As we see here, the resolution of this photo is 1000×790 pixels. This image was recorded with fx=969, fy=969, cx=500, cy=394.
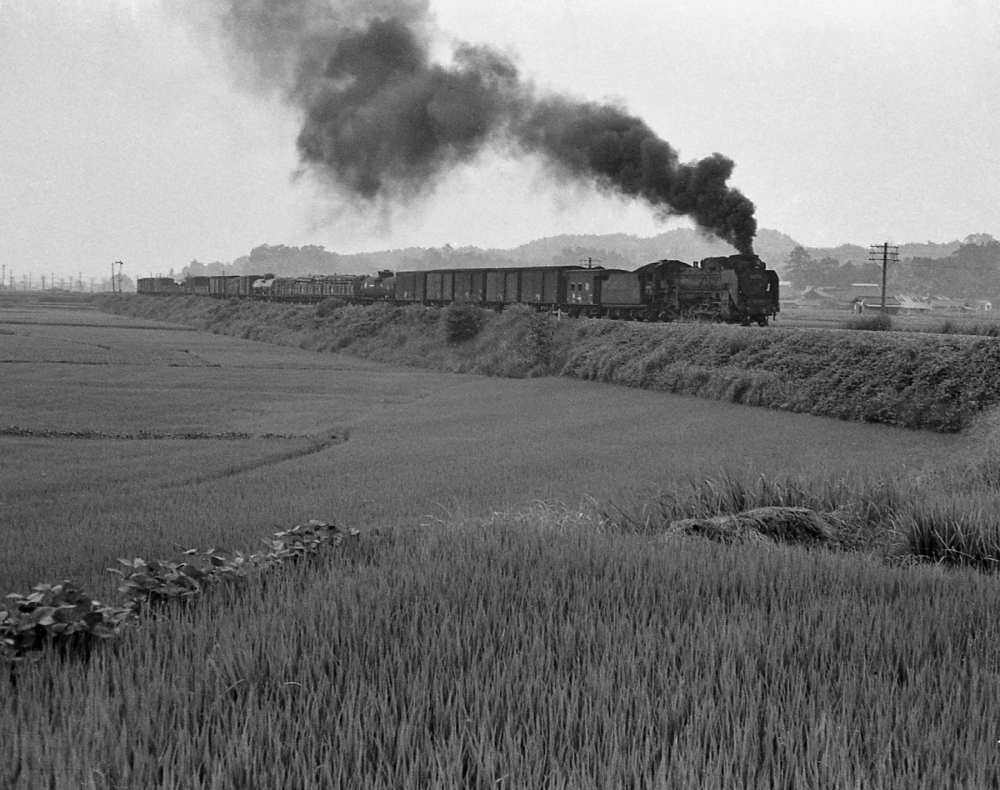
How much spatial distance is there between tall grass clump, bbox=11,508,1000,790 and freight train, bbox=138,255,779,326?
24033mm

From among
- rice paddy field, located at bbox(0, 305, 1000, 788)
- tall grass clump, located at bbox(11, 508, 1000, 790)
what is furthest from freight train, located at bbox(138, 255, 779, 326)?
tall grass clump, located at bbox(11, 508, 1000, 790)

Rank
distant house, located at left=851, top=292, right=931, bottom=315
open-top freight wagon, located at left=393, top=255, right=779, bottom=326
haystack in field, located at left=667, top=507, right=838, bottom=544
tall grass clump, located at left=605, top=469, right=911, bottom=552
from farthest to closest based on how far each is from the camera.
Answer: distant house, located at left=851, top=292, right=931, bottom=315 → open-top freight wagon, located at left=393, top=255, right=779, bottom=326 → tall grass clump, located at left=605, top=469, right=911, bottom=552 → haystack in field, located at left=667, top=507, right=838, bottom=544

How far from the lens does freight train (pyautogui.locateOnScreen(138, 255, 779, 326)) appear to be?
29.1 meters

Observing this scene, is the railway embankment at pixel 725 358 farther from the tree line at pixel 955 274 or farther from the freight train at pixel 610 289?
the tree line at pixel 955 274

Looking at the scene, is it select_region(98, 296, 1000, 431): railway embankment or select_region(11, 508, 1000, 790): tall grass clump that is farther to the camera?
select_region(98, 296, 1000, 431): railway embankment

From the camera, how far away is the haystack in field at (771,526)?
7984mm

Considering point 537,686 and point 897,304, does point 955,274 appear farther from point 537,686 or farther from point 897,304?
point 537,686

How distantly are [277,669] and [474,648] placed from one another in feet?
2.99

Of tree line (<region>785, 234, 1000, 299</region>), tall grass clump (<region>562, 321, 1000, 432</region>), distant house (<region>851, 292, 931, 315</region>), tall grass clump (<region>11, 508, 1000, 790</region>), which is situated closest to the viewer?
tall grass clump (<region>11, 508, 1000, 790</region>)

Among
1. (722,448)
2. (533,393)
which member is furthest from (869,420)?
(533,393)

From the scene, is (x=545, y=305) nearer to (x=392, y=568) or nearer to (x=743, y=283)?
(x=743, y=283)

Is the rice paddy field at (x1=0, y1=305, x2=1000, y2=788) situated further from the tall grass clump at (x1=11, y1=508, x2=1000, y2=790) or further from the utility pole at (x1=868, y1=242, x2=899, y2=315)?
the utility pole at (x1=868, y1=242, x2=899, y2=315)

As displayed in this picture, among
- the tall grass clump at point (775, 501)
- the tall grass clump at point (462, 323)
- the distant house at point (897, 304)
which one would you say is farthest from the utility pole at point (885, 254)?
the tall grass clump at point (775, 501)

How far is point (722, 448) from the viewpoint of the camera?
1498 cm
